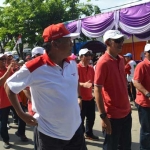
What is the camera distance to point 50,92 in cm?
249

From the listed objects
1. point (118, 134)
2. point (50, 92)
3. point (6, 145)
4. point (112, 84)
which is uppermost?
point (50, 92)

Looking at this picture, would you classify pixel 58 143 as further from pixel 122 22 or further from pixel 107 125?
pixel 122 22

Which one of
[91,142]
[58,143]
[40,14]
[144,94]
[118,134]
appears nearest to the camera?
[58,143]

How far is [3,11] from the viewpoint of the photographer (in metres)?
19.5

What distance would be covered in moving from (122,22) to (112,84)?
5.98m

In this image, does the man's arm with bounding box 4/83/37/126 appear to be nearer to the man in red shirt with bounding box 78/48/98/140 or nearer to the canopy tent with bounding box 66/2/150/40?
the man in red shirt with bounding box 78/48/98/140

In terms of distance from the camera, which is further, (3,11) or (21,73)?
(3,11)

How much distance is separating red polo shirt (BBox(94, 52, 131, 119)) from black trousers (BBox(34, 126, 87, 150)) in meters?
0.60

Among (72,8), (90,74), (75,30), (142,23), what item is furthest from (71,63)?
(72,8)

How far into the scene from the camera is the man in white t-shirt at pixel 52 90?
247 cm

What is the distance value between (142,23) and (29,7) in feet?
36.0

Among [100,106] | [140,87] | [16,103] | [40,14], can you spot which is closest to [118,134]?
[100,106]

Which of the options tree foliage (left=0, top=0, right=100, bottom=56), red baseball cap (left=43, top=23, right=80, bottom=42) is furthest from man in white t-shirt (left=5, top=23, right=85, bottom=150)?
tree foliage (left=0, top=0, right=100, bottom=56)

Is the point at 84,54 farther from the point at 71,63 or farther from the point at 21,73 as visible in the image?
the point at 21,73
